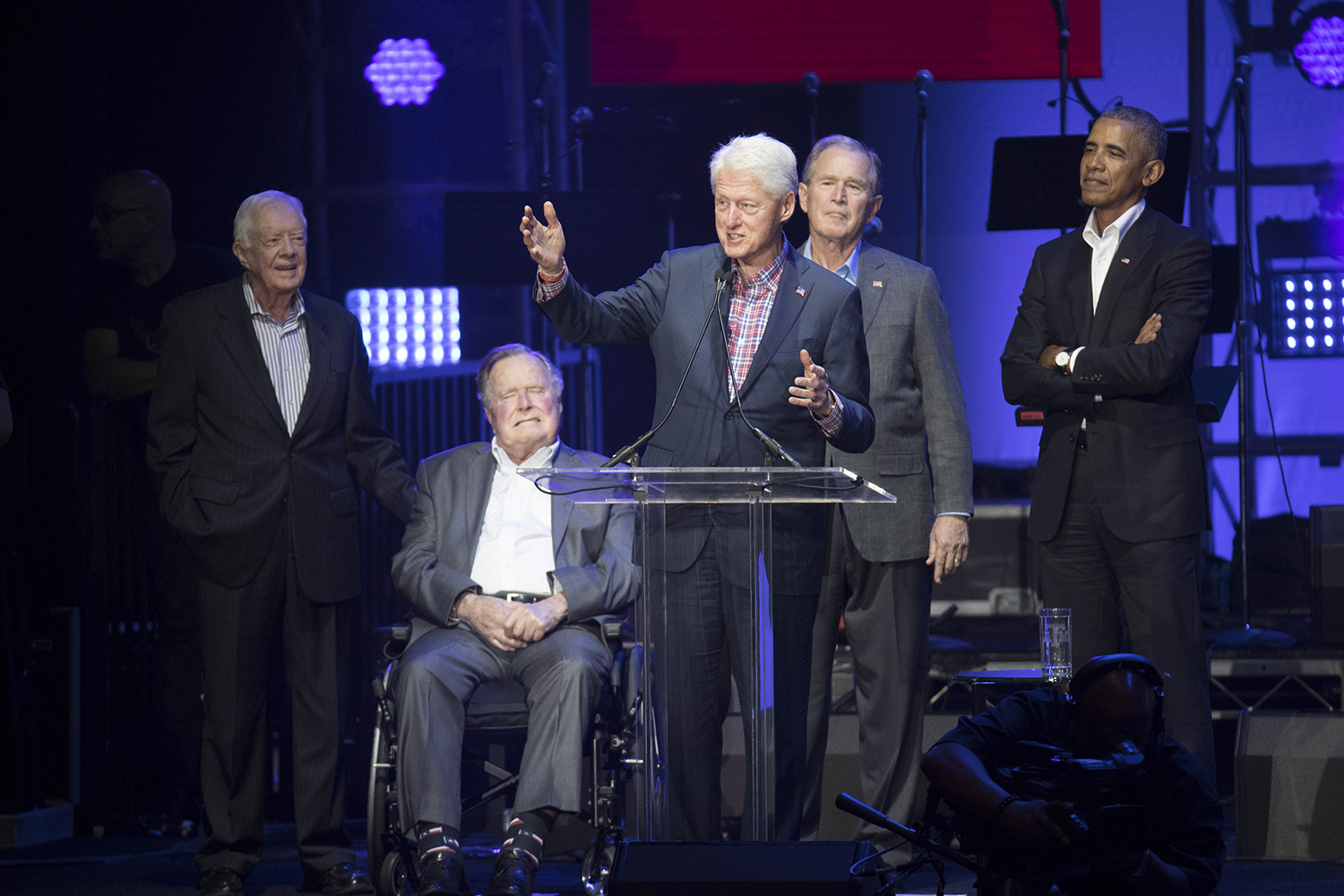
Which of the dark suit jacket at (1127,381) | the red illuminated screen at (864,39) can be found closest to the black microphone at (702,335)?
the dark suit jacket at (1127,381)

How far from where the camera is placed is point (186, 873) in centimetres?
405

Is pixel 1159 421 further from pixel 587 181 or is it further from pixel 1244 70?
pixel 587 181

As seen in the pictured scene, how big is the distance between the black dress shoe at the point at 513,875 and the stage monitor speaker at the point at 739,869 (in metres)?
0.79

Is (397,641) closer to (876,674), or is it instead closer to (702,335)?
(876,674)

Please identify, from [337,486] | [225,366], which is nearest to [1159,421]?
[337,486]

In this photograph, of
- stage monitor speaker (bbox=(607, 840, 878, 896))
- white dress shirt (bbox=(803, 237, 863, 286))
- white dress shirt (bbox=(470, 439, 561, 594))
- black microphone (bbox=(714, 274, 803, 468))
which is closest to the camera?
stage monitor speaker (bbox=(607, 840, 878, 896))

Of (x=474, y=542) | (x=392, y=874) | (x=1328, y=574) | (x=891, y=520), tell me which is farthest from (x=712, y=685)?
(x=1328, y=574)

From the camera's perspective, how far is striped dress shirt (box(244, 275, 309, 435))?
384 centimetres

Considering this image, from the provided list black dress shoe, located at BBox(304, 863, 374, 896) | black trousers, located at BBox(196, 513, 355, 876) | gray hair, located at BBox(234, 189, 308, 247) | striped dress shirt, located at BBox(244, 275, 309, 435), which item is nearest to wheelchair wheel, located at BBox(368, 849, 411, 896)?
black dress shoe, located at BBox(304, 863, 374, 896)

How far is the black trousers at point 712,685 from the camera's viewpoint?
283 cm

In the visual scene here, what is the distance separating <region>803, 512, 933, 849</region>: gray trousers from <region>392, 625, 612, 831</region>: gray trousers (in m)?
0.56

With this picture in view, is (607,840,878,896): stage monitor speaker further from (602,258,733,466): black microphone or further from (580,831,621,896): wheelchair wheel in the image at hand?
(580,831,621,896): wheelchair wheel

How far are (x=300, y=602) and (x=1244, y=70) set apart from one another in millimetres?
3923

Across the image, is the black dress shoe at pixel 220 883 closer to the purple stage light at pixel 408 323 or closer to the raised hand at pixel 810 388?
the raised hand at pixel 810 388
